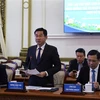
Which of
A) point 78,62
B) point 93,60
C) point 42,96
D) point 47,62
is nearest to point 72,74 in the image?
point 78,62

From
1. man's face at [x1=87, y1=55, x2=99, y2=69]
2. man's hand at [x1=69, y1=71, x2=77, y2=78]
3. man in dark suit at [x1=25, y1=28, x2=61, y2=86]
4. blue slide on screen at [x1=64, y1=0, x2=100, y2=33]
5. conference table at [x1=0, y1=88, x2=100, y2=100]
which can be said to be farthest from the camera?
blue slide on screen at [x1=64, y1=0, x2=100, y2=33]

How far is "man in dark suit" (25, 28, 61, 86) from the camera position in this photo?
3.25 m

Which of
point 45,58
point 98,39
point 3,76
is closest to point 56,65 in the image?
point 45,58

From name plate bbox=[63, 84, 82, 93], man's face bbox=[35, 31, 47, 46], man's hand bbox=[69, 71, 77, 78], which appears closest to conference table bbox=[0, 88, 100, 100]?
name plate bbox=[63, 84, 82, 93]

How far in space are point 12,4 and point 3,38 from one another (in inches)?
37.9

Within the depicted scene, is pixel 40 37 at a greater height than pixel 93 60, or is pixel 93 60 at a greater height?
pixel 40 37

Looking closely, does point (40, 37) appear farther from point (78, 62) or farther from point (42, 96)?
point (78, 62)

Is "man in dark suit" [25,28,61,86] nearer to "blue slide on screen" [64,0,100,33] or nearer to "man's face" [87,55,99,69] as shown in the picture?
"man's face" [87,55,99,69]

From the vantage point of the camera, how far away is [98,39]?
6336mm

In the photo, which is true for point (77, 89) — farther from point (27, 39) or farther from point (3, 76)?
point (27, 39)

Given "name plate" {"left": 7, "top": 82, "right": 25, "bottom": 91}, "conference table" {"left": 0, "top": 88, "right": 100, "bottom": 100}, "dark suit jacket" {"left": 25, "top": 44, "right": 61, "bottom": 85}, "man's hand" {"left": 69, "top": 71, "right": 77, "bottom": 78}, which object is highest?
"dark suit jacket" {"left": 25, "top": 44, "right": 61, "bottom": 85}

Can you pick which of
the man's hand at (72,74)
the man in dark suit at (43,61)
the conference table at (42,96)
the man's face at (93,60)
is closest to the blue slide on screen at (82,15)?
the man's hand at (72,74)

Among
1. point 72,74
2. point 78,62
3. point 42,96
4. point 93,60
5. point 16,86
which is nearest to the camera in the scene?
point 42,96

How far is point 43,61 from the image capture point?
330 cm
